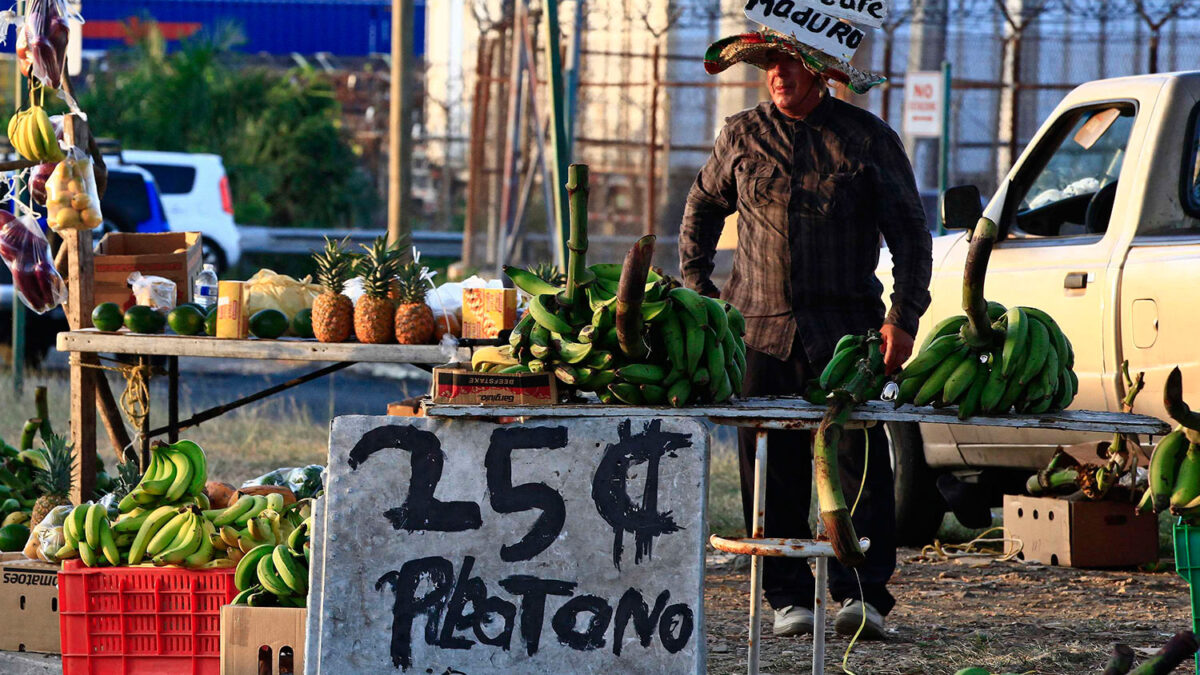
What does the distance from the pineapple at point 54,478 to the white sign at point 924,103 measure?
7.99 m

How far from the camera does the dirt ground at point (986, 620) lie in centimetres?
536

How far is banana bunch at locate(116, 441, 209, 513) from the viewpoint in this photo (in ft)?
17.5

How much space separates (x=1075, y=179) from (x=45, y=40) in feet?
14.6

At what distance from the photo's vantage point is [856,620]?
216 inches

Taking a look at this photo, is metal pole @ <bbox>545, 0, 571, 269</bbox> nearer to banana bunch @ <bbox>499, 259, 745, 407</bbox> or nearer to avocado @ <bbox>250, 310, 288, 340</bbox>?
avocado @ <bbox>250, 310, 288, 340</bbox>

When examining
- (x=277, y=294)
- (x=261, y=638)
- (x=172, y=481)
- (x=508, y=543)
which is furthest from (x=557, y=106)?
(x=508, y=543)

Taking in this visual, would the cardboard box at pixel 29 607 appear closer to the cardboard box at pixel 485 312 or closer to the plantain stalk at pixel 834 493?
the cardboard box at pixel 485 312

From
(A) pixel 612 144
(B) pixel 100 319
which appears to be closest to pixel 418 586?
(B) pixel 100 319

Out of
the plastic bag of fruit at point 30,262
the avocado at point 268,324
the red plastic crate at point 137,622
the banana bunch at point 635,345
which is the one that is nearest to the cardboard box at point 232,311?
the avocado at point 268,324

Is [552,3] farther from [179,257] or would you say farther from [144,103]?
[144,103]

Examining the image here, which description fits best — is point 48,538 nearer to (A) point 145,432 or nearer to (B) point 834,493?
(A) point 145,432

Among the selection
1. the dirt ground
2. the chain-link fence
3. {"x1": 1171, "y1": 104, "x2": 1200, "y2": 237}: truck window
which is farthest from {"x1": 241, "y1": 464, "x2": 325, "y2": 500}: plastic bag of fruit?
the chain-link fence

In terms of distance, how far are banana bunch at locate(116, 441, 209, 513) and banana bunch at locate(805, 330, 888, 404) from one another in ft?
7.38

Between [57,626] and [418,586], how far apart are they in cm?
194
